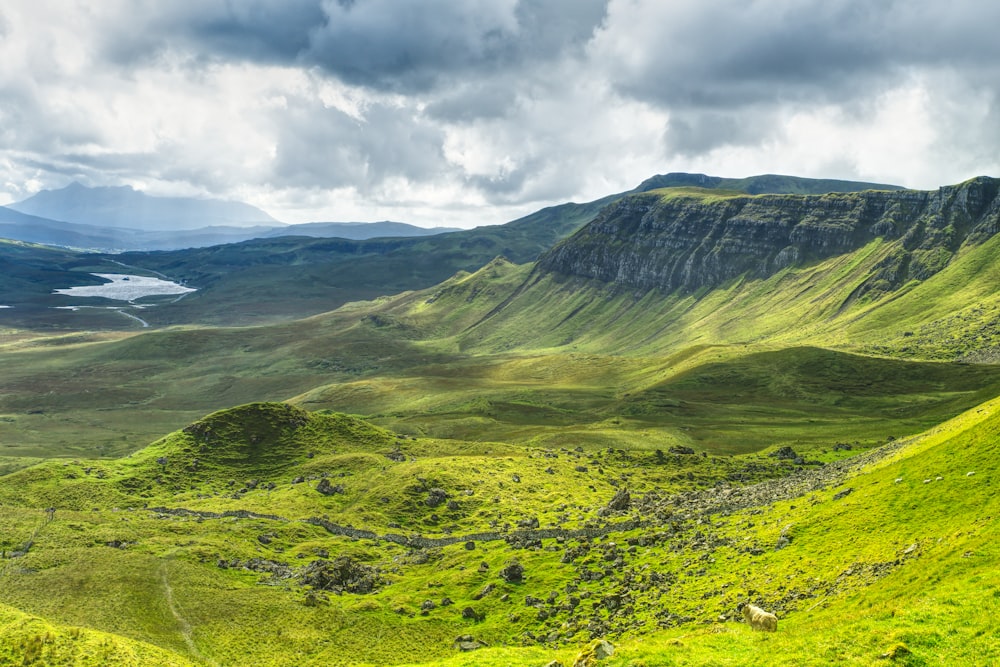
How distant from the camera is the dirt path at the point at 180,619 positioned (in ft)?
210

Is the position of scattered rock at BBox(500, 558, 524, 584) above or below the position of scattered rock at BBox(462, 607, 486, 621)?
above

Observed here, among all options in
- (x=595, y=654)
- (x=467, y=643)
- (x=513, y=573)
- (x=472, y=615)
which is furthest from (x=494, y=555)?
(x=595, y=654)

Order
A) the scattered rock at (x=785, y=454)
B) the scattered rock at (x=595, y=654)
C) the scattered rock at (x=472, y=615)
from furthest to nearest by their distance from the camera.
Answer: the scattered rock at (x=785, y=454) < the scattered rock at (x=472, y=615) < the scattered rock at (x=595, y=654)

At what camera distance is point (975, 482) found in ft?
161

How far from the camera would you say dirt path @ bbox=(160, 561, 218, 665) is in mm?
63906

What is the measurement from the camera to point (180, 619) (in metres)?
71.2

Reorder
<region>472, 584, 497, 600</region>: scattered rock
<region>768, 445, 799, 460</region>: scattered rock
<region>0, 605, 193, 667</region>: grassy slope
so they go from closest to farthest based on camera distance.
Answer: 1. <region>0, 605, 193, 667</region>: grassy slope
2. <region>472, 584, 497, 600</region>: scattered rock
3. <region>768, 445, 799, 460</region>: scattered rock

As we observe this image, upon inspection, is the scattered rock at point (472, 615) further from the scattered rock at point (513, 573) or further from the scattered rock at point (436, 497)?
the scattered rock at point (436, 497)

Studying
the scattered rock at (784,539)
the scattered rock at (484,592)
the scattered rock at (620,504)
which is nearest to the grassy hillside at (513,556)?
the scattered rock at (784,539)

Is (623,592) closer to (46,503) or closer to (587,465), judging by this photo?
(587,465)

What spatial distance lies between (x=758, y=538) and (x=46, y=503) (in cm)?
12263

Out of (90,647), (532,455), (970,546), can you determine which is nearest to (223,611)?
(90,647)

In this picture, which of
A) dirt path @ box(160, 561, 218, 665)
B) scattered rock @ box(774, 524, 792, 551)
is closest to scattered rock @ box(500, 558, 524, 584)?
scattered rock @ box(774, 524, 792, 551)

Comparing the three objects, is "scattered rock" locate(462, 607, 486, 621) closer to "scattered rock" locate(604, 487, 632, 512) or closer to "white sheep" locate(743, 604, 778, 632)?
"scattered rock" locate(604, 487, 632, 512)
